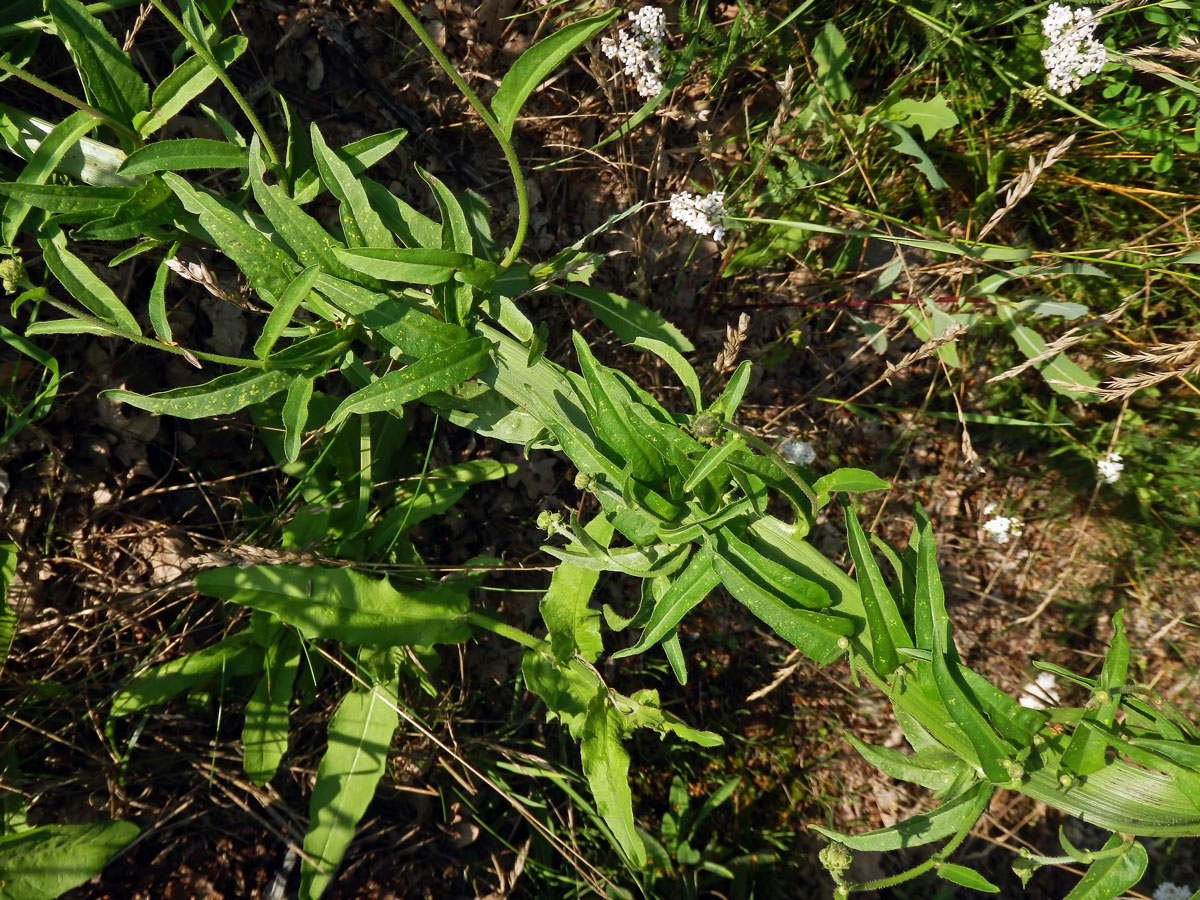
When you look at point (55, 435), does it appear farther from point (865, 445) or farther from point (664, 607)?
point (865, 445)

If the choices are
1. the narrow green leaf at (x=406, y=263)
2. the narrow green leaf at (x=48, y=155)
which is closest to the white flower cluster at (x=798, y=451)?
the narrow green leaf at (x=406, y=263)

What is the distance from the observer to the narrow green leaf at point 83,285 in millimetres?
2055

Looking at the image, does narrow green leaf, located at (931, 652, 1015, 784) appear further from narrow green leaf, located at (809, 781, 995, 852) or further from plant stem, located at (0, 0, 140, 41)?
plant stem, located at (0, 0, 140, 41)

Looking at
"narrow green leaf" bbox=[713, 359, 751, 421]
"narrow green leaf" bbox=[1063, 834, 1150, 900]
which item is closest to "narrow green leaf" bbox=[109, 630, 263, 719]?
"narrow green leaf" bbox=[713, 359, 751, 421]

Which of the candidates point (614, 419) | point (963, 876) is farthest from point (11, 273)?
point (963, 876)

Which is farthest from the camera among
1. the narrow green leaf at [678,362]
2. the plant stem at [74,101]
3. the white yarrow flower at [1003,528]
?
the white yarrow flower at [1003,528]

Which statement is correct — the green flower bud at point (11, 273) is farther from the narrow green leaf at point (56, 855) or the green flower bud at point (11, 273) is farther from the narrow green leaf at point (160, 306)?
the narrow green leaf at point (56, 855)

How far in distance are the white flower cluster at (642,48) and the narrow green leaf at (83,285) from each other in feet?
6.23

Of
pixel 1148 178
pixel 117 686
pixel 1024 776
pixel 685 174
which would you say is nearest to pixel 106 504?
pixel 117 686

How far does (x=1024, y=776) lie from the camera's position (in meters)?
1.98

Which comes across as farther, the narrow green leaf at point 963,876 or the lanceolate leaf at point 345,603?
the lanceolate leaf at point 345,603

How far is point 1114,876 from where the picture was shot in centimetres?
198

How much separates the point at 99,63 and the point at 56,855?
2.42 metres

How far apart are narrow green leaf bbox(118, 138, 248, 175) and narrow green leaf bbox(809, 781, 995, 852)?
238 cm
